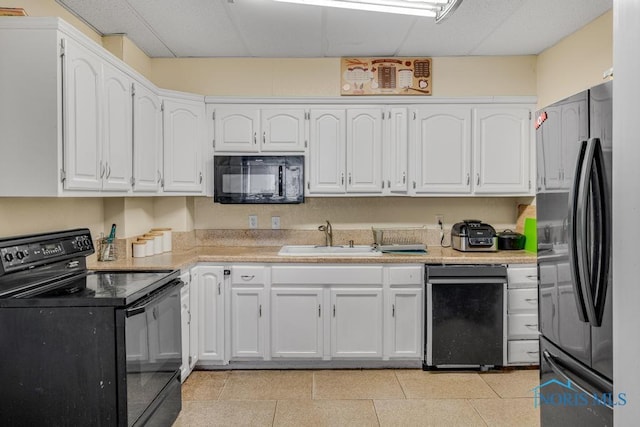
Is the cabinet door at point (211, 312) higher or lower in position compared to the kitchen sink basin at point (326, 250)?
lower

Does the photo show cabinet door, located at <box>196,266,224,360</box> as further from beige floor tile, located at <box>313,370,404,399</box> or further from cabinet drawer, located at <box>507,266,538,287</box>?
cabinet drawer, located at <box>507,266,538,287</box>

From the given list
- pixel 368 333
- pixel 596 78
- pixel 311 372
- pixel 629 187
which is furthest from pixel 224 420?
Answer: pixel 596 78

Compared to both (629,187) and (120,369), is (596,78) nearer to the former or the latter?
(629,187)

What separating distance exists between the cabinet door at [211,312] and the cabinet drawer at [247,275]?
3.9 inches

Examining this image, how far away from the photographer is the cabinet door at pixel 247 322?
329 centimetres

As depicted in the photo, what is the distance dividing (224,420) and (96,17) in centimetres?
281

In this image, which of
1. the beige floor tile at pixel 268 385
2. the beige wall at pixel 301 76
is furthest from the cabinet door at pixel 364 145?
the beige floor tile at pixel 268 385

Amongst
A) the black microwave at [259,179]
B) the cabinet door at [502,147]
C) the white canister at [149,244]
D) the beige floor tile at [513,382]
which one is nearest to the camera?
the beige floor tile at [513,382]

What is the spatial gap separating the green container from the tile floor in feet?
3.23

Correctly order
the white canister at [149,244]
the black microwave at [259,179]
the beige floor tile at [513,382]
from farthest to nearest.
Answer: the black microwave at [259,179] → the white canister at [149,244] → the beige floor tile at [513,382]

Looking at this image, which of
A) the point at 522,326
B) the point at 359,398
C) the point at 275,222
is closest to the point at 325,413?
the point at 359,398

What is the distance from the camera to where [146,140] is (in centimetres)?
314

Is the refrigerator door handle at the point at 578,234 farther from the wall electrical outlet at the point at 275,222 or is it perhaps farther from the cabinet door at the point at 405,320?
the wall electrical outlet at the point at 275,222

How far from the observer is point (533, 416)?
104 inches
